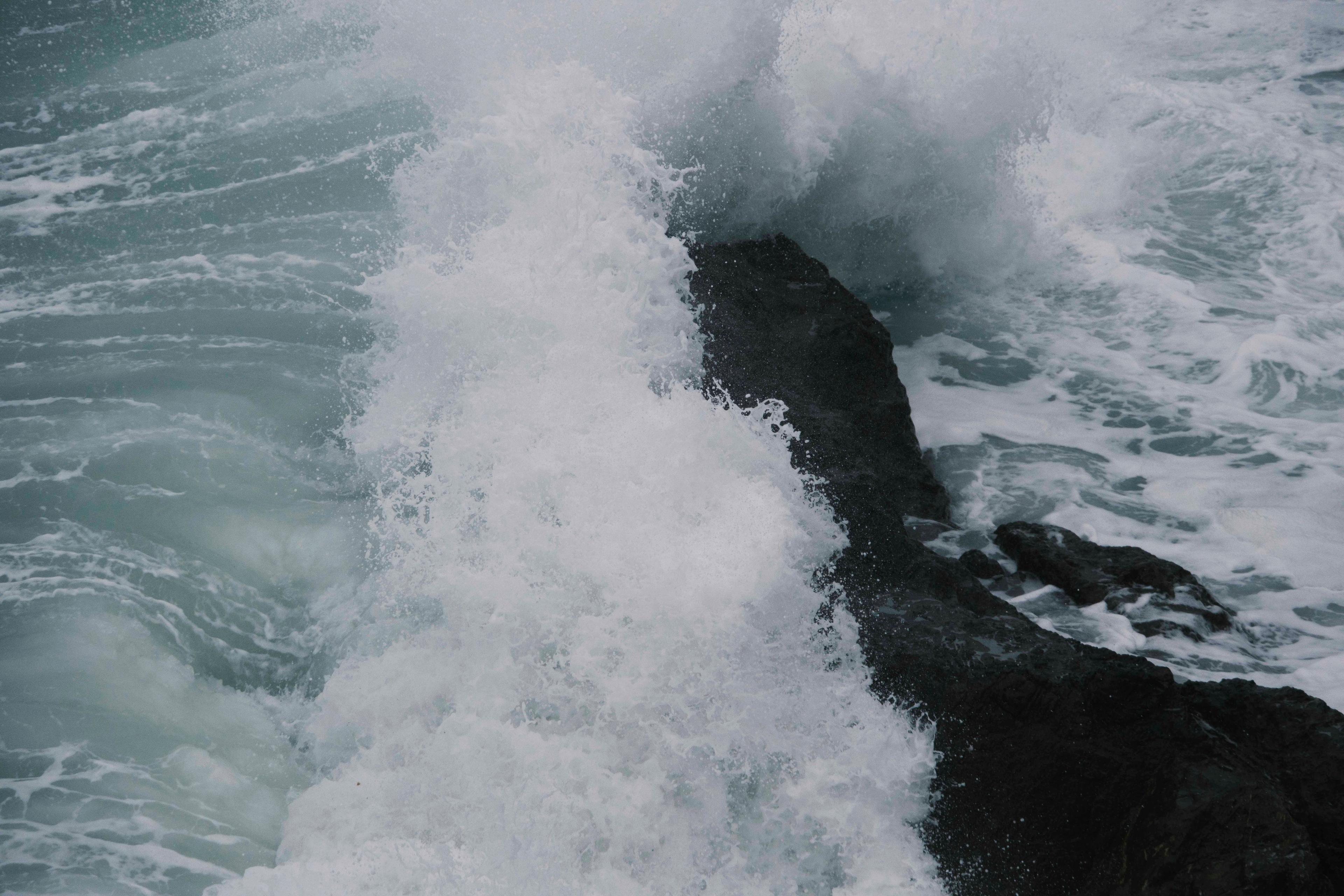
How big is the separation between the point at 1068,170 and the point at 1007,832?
24.2 ft

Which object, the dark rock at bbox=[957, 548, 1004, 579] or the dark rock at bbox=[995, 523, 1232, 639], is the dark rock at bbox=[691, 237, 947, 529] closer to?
the dark rock at bbox=[957, 548, 1004, 579]

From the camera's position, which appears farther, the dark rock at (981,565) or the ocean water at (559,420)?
the dark rock at (981,565)

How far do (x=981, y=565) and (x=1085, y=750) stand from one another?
1334 millimetres

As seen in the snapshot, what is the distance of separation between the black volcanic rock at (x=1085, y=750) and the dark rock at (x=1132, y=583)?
0.04 feet

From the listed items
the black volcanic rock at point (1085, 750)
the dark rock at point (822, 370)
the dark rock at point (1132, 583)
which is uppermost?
the dark rock at point (822, 370)

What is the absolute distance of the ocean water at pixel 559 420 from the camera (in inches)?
127

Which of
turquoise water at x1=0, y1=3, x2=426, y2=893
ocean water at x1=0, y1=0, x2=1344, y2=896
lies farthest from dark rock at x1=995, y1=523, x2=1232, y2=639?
turquoise water at x1=0, y1=3, x2=426, y2=893

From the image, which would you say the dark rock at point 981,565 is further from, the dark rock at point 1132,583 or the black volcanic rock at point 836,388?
the black volcanic rock at point 836,388

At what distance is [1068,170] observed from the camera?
8555 millimetres

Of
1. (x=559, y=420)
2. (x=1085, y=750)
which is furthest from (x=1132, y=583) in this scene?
(x=559, y=420)

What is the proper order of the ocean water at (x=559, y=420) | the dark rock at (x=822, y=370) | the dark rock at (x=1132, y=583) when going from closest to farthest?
the ocean water at (x=559, y=420)
the dark rock at (x=1132, y=583)
the dark rock at (x=822, y=370)

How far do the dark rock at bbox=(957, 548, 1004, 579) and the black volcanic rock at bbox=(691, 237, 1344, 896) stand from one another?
28cm

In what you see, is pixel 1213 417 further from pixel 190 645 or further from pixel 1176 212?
pixel 190 645

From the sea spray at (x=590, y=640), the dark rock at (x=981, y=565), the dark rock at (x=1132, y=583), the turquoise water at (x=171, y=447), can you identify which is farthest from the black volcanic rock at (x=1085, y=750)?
the turquoise water at (x=171, y=447)
